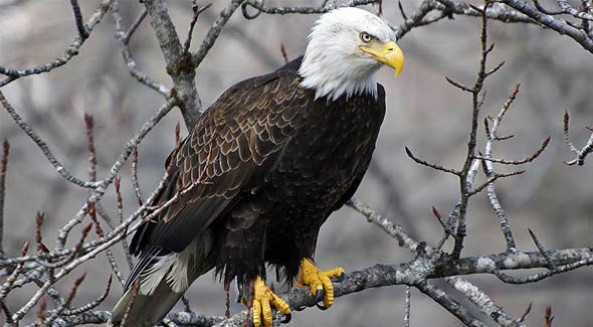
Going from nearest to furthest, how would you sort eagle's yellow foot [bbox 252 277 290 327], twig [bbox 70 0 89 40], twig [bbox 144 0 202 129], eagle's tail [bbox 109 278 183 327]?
twig [bbox 70 0 89 40]
eagle's yellow foot [bbox 252 277 290 327]
twig [bbox 144 0 202 129]
eagle's tail [bbox 109 278 183 327]

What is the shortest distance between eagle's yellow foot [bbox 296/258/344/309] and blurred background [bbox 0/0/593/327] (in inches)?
87.4

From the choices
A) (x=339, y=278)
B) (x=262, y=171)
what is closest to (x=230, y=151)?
(x=262, y=171)

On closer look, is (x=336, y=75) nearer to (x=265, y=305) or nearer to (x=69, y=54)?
(x=265, y=305)

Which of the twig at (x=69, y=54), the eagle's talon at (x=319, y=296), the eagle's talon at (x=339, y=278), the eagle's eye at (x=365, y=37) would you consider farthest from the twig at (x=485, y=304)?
the twig at (x=69, y=54)

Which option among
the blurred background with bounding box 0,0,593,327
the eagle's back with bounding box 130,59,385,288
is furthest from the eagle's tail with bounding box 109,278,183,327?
the blurred background with bounding box 0,0,593,327

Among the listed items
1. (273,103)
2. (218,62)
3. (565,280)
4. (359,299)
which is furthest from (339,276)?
(218,62)

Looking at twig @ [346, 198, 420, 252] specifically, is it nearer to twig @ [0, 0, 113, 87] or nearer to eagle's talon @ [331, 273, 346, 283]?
eagle's talon @ [331, 273, 346, 283]

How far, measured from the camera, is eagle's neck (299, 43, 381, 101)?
203 inches

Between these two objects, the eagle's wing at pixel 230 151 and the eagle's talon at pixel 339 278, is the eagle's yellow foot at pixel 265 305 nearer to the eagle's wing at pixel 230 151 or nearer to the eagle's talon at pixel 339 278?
the eagle's talon at pixel 339 278

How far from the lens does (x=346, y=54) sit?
5.23 meters

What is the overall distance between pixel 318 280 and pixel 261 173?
2.20 feet

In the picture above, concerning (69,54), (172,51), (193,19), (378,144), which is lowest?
(69,54)

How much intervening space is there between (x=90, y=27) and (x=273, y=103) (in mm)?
1058

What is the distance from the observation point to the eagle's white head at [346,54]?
508 centimetres
